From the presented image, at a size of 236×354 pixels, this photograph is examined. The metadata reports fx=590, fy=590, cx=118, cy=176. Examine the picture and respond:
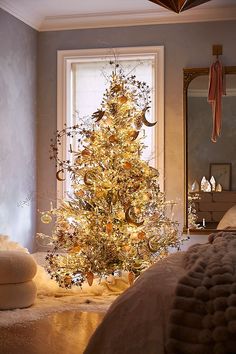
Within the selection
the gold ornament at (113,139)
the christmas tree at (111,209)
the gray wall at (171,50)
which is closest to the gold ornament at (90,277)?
the christmas tree at (111,209)

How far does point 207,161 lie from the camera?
5.92 m

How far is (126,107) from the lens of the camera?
4.84 m

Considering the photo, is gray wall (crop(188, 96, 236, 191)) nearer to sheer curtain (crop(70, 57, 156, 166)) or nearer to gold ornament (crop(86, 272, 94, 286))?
sheer curtain (crop(70, 57, 156, 166))

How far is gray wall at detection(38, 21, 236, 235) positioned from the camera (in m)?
5.93

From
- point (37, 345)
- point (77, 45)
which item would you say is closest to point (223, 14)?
point (77, 45)

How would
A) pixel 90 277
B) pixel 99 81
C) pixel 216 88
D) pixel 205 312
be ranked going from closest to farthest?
pixel 205 312 → pixel 90 277 → pixel 216 88 → pixel 99 81

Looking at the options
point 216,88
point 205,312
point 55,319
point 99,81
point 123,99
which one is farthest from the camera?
point 99,81

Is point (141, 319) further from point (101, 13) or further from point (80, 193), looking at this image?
point (101, 13)

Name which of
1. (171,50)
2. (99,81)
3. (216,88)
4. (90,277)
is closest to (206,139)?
(216,88)

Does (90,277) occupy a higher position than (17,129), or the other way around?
(17,129)

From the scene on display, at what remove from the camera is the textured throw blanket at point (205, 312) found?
1.71 m

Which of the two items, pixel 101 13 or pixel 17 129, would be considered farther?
pixel 101 13

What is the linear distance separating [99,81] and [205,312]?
186 inches

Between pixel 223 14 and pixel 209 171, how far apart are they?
156cm
